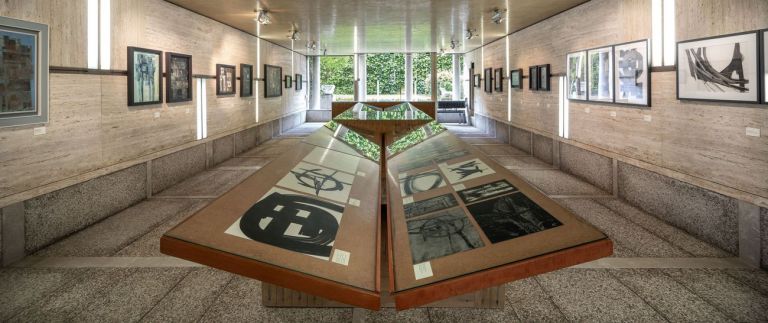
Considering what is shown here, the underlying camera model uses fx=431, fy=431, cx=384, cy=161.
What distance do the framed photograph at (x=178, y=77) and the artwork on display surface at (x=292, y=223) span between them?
6.29 meters

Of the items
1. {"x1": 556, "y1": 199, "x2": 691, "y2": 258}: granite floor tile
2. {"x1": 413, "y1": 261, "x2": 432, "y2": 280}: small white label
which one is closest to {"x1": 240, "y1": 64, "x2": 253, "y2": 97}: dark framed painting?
{"x1": 556, "y1": 199, "x2": 691, "y2": 258}: granite floor tile

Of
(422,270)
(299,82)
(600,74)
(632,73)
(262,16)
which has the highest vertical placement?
(299,82)

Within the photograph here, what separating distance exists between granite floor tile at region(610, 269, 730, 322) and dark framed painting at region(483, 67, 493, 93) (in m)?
11.7

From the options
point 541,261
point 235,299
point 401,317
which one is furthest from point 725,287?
point 235,299

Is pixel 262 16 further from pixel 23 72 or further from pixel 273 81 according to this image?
pixel 273 81

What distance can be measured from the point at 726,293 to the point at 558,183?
425 centimetres

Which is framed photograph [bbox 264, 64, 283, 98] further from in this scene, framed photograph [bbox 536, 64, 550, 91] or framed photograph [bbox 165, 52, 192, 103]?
framed photograph [bbox 536, 64, 550, 91]

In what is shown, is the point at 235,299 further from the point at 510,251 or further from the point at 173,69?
the point at 173,69

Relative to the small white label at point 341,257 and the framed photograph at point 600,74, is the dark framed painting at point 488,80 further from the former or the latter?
the small white label at point 341,257

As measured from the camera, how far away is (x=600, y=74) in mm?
7172

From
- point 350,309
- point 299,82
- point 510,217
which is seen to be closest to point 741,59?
point 510,217

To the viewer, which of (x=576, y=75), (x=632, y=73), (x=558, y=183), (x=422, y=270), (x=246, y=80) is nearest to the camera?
(x=422, y=270)

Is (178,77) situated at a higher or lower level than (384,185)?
higher

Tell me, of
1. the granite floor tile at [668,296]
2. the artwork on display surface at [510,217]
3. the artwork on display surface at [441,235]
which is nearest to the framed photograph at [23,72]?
the artwork on display surface at [441,235]
